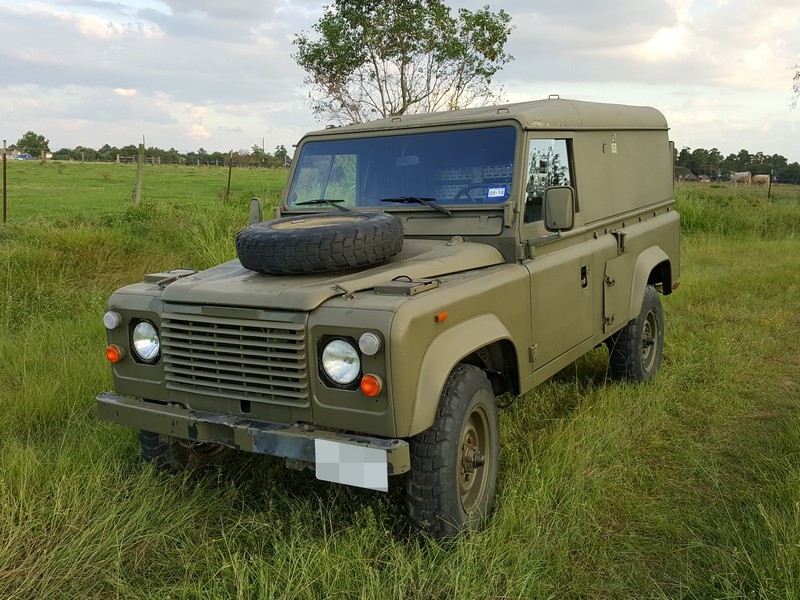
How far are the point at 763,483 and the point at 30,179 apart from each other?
34.7 meters

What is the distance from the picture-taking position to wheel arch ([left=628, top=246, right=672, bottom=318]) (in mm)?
→ 5297

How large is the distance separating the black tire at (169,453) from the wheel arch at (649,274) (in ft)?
10.2

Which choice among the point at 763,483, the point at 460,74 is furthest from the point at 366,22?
the point at 763,483

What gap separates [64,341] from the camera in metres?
6.02

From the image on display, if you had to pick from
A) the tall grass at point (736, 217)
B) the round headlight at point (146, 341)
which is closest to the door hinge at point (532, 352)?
the round headlight at point (146, 341)

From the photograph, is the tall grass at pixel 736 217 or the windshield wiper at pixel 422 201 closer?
the windshield wiper at pixel 422 201

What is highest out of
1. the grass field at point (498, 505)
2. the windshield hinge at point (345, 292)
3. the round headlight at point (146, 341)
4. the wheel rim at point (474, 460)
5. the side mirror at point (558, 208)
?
the side mirror at point (558, 208)

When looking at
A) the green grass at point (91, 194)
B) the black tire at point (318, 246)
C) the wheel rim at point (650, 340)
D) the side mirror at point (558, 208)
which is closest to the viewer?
the black tire at point (318, 246)

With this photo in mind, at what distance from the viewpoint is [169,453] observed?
388 centimetres

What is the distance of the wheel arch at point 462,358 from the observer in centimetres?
290

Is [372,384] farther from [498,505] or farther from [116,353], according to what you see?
[116,353]

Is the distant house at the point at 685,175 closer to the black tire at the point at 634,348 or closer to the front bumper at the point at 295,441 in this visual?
the black tire at the point at 634,348

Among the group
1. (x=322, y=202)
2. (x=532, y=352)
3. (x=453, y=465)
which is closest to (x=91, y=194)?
(x=322, y=202)

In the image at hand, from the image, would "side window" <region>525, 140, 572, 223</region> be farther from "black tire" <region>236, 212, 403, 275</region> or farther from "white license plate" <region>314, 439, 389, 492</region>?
"white license plate" <region>314, 439, 389, 492</region>
